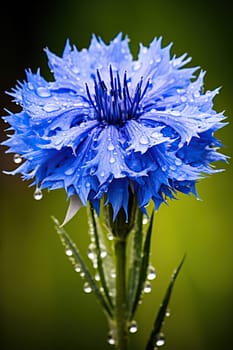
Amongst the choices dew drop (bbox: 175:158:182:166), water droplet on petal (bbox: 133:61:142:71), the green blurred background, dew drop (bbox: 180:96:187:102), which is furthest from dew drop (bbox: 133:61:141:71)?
the green blurred background

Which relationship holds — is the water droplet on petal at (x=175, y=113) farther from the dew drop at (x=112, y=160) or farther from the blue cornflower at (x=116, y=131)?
the dew drop at (x=112, y=160)

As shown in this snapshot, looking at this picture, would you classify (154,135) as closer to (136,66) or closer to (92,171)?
(92,171)

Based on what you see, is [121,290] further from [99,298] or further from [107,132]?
[107,132]

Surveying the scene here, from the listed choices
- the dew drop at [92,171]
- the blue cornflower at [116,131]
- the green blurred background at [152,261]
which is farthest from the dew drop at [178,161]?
the green blurred background at [152,261]

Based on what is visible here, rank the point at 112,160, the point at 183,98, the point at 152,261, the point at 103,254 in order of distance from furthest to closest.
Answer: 1. the point at 152,261
2. the point at 103,254
3. the point at 183,98
4. the point at 112,160

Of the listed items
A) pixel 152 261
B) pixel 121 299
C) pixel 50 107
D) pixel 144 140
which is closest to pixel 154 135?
pixel 144 140

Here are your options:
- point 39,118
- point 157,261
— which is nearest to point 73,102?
point 39,118
